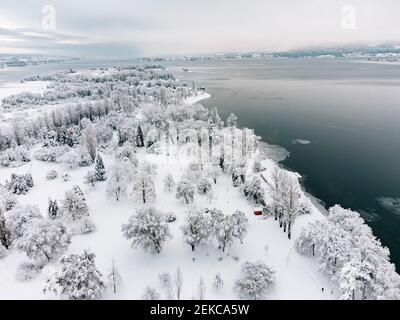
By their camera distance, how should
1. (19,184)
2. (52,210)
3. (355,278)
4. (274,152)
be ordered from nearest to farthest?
(355,278) < (52,210) < (19,184) < (274,152)

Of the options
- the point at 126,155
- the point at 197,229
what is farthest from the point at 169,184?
the point at 197,229

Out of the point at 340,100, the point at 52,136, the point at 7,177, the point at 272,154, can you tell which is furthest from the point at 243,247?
the point at 340,100

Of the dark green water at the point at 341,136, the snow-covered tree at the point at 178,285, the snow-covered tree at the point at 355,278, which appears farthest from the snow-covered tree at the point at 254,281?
the dark green water at the point at 341,136

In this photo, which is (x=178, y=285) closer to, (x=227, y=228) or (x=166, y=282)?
(x=166, y=282)

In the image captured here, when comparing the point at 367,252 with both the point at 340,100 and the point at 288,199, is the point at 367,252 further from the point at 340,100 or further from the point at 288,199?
the point at 340,100

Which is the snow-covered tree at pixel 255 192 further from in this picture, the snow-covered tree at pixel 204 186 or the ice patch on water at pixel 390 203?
the ice patch on water at pixel 390 203
